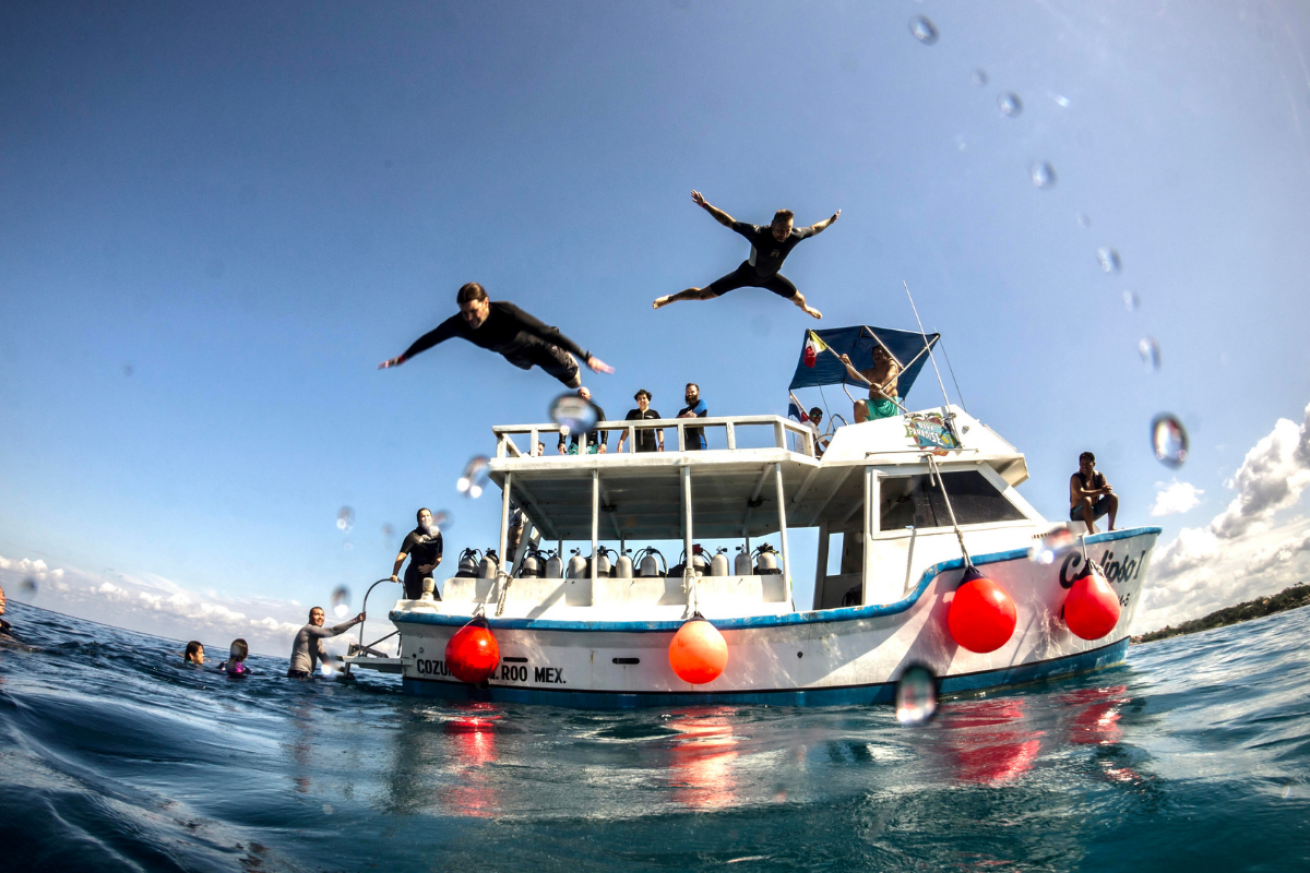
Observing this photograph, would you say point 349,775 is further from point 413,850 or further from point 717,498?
point 717,498

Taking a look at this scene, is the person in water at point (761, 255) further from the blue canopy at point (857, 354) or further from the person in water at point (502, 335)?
the blue canopy at point (857, 354)

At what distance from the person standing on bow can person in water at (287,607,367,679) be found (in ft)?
3.82

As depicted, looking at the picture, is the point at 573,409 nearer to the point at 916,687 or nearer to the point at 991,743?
the point at 991,743

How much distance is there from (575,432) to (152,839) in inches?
274

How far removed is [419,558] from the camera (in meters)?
9.37

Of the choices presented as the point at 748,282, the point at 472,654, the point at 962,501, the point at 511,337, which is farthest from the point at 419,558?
the point at 962,501

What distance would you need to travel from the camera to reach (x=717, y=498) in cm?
1016

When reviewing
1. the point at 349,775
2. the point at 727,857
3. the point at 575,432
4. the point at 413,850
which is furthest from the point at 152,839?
the point at 575,432

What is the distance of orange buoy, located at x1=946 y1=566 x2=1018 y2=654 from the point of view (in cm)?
662

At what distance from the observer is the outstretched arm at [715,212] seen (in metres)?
6.47

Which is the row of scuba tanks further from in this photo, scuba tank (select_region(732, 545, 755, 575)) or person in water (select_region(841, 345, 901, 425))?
person in water (select_region(841, 345, 901, 425))

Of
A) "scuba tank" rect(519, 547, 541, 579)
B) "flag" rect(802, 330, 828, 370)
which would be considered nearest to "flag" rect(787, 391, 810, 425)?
"flag" rect(802, 330, 828, 370)

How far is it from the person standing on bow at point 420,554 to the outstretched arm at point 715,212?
20.3 ft

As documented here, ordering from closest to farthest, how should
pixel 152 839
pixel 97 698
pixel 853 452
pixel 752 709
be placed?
pixel 152 839, pixel 97 698, pixel 752 709, pixel 853 452
